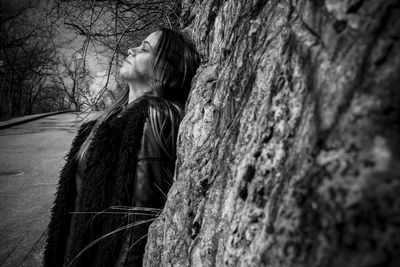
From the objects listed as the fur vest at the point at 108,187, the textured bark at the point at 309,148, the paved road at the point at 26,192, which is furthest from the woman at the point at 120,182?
the textured bark at the point at 309,148

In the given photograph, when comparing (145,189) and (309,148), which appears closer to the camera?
(309,148)

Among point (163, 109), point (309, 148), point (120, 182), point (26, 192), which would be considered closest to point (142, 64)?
point (163, 109)

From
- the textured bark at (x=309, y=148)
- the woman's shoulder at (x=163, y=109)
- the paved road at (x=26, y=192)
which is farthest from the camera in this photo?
the paved road at (x=26, y=192)

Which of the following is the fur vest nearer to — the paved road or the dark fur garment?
the dark fur garment

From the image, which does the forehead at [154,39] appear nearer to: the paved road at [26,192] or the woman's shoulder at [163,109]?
the woman's shoulder at [163,109]

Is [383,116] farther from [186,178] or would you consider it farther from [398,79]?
[186,178]

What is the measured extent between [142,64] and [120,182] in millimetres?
974

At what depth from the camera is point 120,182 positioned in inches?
55.6

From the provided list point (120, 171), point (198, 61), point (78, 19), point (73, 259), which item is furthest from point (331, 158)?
point (78, 19)

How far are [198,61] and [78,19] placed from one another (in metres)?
2.24

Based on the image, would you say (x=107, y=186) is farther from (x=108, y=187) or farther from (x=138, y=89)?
(x=138, y=89)

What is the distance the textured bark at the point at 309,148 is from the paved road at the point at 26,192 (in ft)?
5.18

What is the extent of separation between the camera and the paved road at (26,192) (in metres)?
2.79

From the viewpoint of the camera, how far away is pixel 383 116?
0.30m
